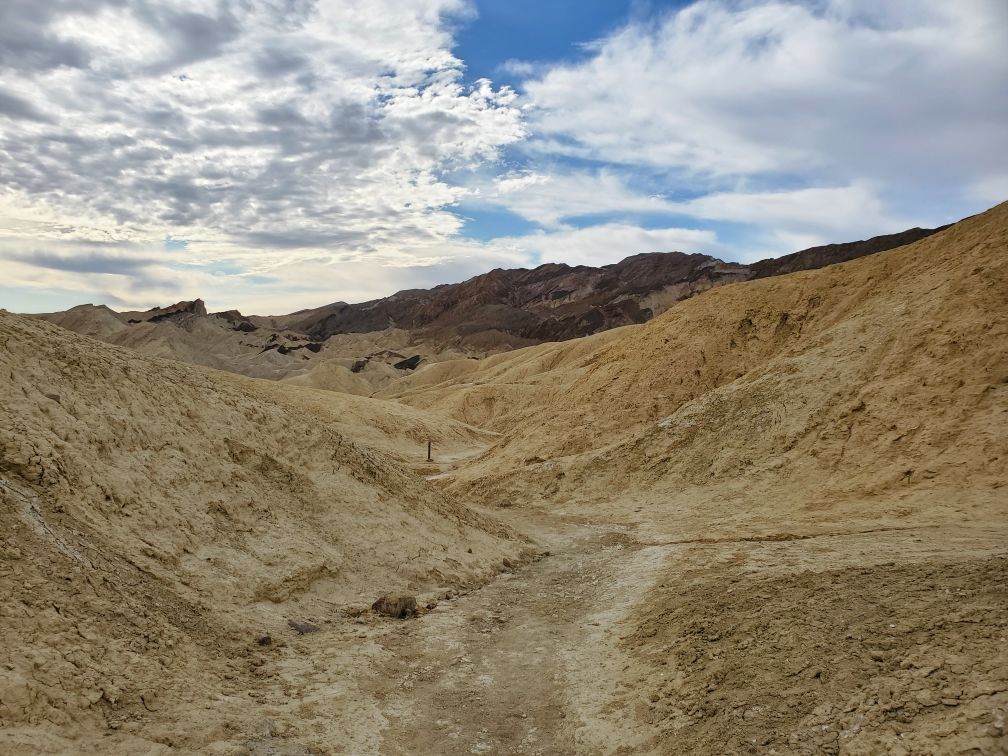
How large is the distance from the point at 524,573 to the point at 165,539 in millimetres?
6054

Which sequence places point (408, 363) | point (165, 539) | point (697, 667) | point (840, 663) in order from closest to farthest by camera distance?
point (840, 663)
point (697, 667)
point (165, 539)
point (408, 363)

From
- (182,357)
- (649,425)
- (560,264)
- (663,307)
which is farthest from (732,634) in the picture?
(560,264)

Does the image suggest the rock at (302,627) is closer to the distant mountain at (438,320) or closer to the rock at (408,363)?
the distant mountain at (438,320)

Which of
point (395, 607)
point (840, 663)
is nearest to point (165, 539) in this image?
point (395, 607)

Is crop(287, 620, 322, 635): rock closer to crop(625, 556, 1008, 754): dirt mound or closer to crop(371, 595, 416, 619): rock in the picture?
crop(371, 595, 416, 619): rock

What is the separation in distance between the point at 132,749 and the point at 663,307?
10396 centimetres

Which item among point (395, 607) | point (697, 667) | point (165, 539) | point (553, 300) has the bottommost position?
point (395, 607)

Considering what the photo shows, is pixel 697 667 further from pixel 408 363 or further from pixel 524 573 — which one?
pixel 408 363

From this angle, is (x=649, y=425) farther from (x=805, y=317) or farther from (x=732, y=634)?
(x=732, y=634)

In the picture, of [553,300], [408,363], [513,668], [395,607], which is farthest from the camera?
[553,300]

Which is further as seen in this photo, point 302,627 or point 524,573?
point 524,573

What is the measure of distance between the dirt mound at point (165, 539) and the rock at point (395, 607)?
1.42ft

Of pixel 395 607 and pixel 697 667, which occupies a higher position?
pixel 697 667

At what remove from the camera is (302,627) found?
8.12 m
